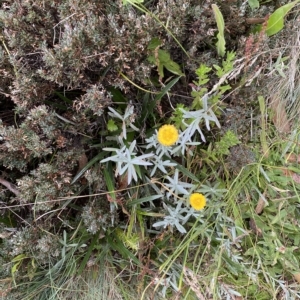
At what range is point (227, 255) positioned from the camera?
1321 mm

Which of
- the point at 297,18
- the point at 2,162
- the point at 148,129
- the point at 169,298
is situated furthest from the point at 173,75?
the point at 169,298

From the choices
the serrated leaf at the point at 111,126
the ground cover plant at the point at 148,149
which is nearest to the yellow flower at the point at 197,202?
the ground cover plant at the point at 148,149

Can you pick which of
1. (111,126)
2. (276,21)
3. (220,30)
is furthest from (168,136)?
(276,21)

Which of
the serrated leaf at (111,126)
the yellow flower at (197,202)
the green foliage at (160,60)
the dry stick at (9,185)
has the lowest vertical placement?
the yellow flower at (197,202)

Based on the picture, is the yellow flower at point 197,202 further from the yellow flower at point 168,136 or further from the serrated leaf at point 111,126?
the serrated leaf at point 111,126

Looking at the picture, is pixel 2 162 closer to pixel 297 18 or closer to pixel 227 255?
pixel 227 255

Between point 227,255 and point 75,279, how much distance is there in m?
0.52

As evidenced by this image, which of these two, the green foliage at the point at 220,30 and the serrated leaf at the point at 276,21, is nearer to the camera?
the green foliage at the point at 220,30

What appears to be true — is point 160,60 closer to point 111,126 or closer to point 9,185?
point 111,126

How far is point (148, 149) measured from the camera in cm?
127

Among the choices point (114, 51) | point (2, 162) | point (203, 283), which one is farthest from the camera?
point (203, 283)

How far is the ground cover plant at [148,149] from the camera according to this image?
1116 millimetres

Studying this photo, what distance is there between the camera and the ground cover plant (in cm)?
112

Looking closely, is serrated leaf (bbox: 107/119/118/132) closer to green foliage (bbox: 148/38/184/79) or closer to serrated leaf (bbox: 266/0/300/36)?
green foliage (bbox: 148/38/184/79)
